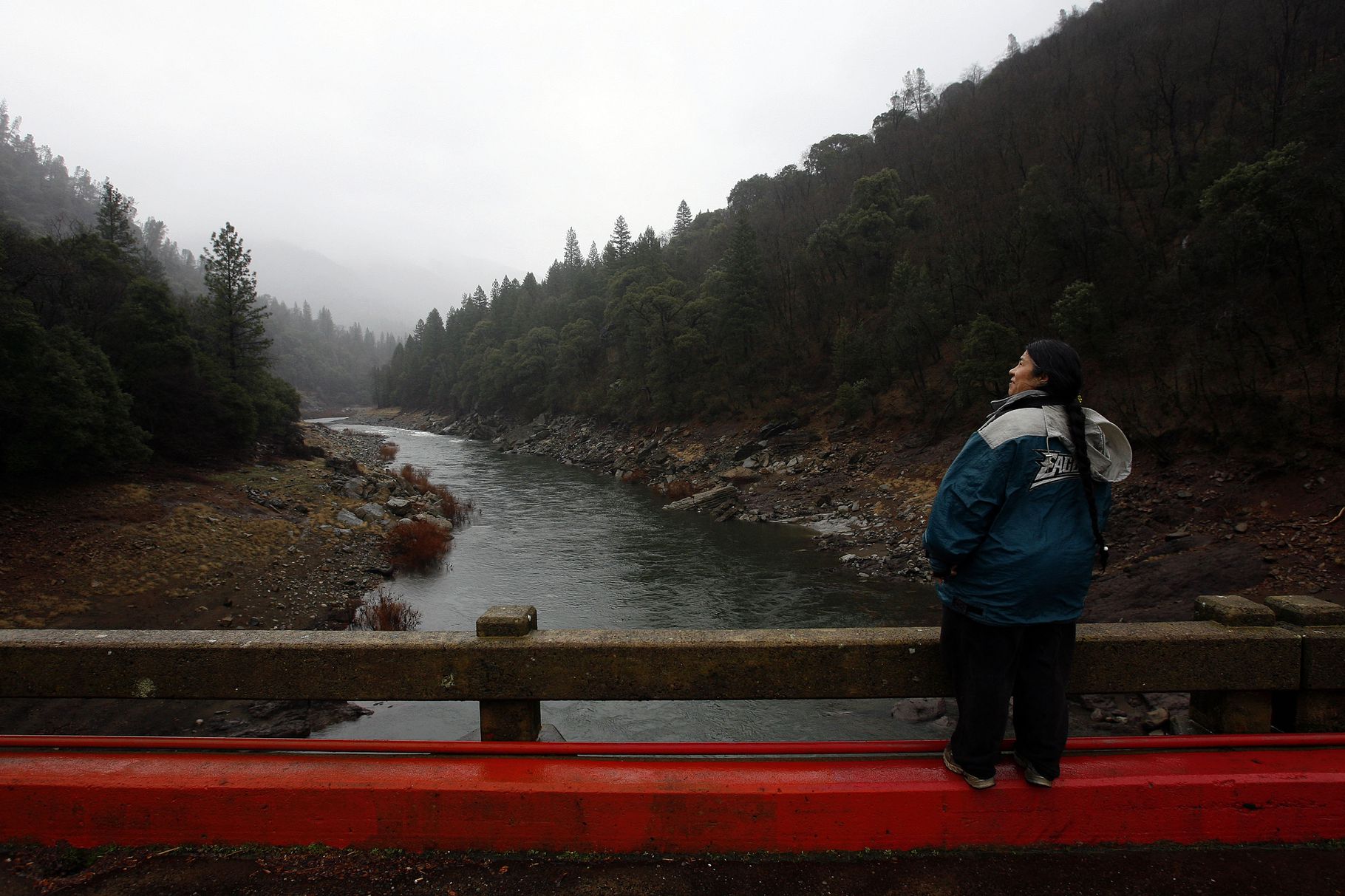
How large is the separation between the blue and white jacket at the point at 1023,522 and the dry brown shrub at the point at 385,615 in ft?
33.1

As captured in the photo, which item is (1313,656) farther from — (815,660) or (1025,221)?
(1025,221)

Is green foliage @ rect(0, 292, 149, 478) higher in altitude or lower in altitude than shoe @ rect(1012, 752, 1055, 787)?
higher

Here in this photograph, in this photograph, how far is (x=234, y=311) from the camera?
2855 cm

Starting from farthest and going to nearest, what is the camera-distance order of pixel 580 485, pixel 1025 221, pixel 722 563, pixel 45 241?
pixel 580 485 < pixel 1025 221 < pixel 45 241 < pixel 722 563

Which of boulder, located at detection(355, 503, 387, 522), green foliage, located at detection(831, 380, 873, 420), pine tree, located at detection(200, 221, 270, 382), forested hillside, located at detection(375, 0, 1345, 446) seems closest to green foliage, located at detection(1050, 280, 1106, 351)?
forested hillside, located at detection(375, 0, 1345, 446)

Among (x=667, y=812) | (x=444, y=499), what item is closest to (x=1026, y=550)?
(x=667, y=812)

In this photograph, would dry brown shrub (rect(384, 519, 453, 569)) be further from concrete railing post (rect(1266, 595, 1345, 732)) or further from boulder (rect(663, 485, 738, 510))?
concrete railing post (rect(1266, 595, 1345, 732))

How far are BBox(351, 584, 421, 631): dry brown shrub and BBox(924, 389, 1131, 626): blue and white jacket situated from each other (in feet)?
33.1

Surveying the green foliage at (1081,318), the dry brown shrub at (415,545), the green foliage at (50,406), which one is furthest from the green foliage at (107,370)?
the green foliage at (1081,318)

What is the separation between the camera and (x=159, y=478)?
16.6m

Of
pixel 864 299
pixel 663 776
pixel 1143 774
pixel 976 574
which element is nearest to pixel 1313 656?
pixel 1143 774

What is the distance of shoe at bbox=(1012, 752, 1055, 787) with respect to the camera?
103 inches

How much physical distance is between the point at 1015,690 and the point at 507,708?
227 centimetres

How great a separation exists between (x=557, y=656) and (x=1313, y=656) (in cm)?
340
